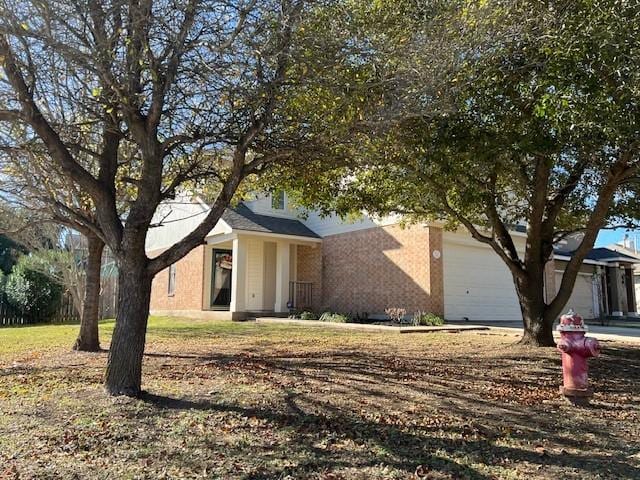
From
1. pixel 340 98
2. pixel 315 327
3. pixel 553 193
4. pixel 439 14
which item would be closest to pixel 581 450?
pixel 340 98

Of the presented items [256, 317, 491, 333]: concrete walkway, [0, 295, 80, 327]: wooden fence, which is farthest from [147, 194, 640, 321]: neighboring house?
[0, 295, 80, 327]: wooden fence

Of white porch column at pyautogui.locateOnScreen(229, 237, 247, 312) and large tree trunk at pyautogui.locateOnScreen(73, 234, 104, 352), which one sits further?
white porch column at pyautogui.locateOnScreen(229, 237, 247, 312)

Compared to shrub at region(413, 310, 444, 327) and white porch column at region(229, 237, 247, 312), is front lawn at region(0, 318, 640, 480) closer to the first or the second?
shrub at region(413, 310, 444, 327)

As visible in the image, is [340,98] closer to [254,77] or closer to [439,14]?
[254,77]

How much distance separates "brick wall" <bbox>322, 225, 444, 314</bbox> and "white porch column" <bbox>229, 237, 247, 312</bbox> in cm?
352

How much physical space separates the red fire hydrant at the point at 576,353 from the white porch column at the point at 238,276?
14.0m

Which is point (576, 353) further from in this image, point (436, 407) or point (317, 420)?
point (317, 420)

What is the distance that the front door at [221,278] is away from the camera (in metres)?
22.3

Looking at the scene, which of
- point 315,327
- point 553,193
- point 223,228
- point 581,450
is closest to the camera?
point 581,450

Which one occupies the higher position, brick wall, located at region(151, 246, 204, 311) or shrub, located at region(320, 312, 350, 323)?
brick wall, located at region(151, 246, 204, 311)

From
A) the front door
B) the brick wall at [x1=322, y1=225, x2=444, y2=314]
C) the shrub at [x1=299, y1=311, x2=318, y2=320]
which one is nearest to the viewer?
the brick wall at [x1=322, y1=225, x2=444, y2=314]

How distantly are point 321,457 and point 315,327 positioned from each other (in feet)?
38.2

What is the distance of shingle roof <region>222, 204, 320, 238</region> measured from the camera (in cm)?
1991

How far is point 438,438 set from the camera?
15.8 feet
